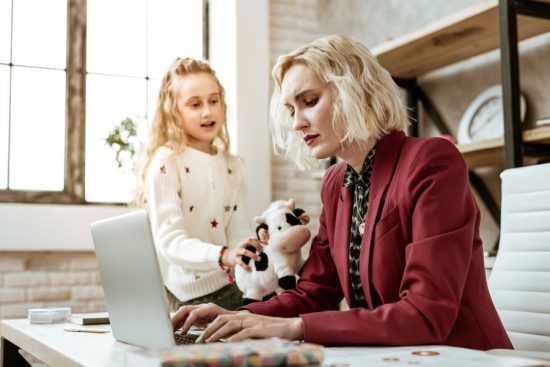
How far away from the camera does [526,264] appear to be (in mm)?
1556

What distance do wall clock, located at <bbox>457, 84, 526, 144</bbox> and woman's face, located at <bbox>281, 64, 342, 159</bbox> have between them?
137 cm

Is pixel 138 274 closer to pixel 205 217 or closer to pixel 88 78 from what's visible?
pixel 205 217

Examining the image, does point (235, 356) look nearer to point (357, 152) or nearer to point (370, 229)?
point (370, 229)

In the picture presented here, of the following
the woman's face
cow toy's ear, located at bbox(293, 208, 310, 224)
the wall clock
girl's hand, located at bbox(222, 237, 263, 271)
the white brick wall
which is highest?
the wall clock

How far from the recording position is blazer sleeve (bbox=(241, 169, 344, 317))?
149cm

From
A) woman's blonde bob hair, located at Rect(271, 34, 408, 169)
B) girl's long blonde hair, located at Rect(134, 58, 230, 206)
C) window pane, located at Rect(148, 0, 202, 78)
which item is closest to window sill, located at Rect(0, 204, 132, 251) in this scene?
girl's long blonde hair, located at Rect(134, 58, 230, 206)

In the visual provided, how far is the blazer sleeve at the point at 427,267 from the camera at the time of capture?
109cm

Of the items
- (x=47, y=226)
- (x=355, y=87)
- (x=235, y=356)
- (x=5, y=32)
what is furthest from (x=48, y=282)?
(x=235, y=356)

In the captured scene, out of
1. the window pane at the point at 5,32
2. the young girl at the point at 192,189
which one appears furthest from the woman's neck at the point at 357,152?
the window pane at the point at 5,32

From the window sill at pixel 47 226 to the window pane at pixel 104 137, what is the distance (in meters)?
0.24

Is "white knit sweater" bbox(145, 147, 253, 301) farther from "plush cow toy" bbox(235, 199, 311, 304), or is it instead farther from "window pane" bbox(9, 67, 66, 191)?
"window pane" bbox(9, 67, 66, 191)

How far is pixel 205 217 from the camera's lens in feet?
8.28

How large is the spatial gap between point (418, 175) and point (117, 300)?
24.0 inches

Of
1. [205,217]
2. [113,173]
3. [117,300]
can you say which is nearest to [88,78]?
[113,173]
